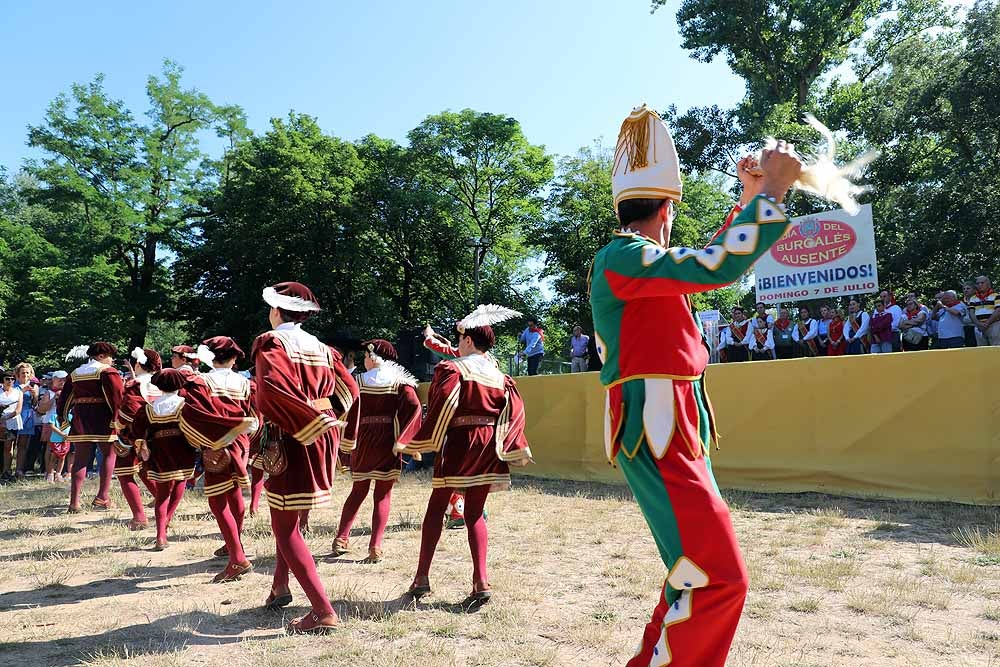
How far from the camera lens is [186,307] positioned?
30500mm

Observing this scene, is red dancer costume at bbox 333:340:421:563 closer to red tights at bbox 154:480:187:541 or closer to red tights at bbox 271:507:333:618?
red tights at bbox 154:480:187:541

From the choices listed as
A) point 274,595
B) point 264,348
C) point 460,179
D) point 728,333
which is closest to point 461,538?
point 274,595

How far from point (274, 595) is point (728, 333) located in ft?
38.1

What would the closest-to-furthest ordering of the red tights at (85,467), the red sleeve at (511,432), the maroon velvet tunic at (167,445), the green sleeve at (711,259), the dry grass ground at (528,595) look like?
the green sleeve at (711,259)
the dry grass ground at (528,595)
the red sleeve at (511,432)
the maroon velvet tunic at (167,445)
the red tights at (85,467)

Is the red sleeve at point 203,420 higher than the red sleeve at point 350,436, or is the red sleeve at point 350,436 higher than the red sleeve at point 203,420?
the red sleeve at point 203,420

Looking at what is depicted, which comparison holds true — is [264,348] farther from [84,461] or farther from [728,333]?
[728,333]

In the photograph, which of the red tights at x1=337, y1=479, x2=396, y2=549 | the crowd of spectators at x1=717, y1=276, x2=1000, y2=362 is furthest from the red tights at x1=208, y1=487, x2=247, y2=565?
the crowd of spectators at x1=717, y1=276, x2=1000, y2=362

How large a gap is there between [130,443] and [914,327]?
→ 1138cm

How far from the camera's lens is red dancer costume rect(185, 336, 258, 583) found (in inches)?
234

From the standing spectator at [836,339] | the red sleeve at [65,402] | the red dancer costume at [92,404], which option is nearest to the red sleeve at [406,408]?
the red dancer costume at [92,404]

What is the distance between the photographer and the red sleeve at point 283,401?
4.56 meters

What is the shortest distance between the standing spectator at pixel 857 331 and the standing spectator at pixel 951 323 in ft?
4.18

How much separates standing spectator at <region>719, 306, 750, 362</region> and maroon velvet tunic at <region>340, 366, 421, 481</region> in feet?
28.8

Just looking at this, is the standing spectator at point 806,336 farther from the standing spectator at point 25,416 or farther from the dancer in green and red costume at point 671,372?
the standing spectator at point 25,416
